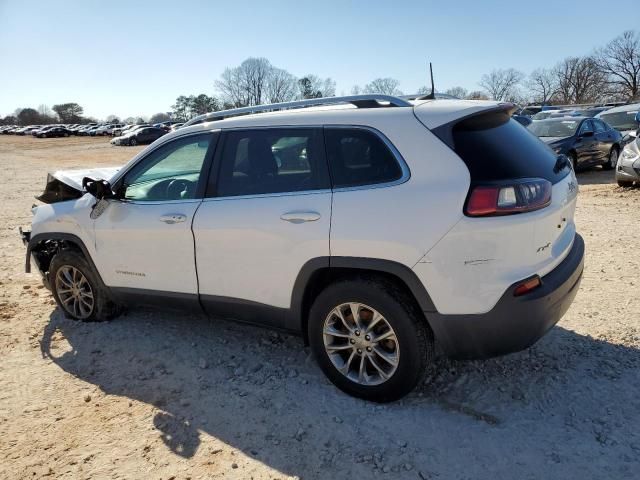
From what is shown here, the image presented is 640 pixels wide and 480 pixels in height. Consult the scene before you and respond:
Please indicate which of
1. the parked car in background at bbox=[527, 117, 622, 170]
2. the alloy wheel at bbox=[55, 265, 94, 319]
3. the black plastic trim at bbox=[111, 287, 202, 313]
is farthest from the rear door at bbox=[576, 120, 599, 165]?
the alloy wheel at bbox=[55, 265, 94, 319]

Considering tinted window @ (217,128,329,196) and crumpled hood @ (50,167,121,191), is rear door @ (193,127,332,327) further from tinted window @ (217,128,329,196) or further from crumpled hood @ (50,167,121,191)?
crumpled hood @ (50,167,121,191)

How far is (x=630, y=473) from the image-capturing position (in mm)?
2367

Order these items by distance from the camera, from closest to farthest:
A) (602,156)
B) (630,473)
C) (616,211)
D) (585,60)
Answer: (630,473) → (616,211) → (602,156) → (585,60)

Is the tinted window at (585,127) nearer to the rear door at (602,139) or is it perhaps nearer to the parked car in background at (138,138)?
the rear door at (602,139)

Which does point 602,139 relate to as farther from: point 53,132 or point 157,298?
point 53,132

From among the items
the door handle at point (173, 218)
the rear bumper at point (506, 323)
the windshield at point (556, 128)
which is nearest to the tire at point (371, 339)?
the rear bumper at point (506, 323)

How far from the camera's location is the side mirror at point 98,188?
3803 millimetres

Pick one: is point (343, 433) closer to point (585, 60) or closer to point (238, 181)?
point (238, 181)

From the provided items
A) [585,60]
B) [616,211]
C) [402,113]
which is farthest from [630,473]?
[585,60]

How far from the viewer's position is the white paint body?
2.56m

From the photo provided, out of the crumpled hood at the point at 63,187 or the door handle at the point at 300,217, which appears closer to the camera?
the door handle at the point at 300,217

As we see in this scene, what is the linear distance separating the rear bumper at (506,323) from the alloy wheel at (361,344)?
319 millimetres

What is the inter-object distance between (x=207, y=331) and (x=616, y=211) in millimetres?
6970

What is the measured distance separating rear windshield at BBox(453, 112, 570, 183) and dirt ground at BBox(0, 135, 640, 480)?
1.37m
